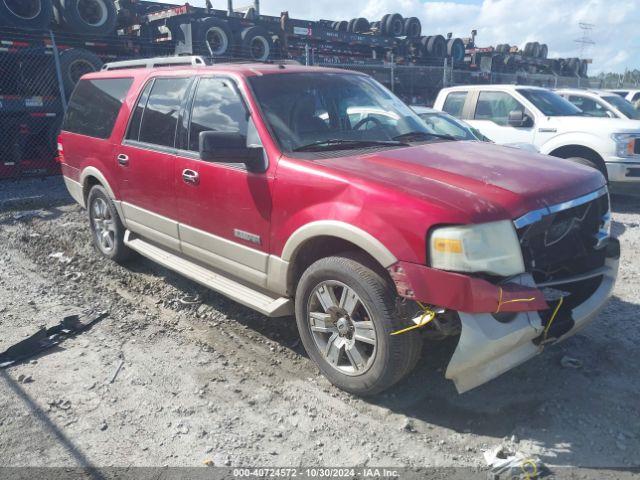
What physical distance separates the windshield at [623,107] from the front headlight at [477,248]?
9127 millimetres

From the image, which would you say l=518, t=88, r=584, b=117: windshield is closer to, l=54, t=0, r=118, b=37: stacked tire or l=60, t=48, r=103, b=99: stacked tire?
l=60, t=48, r=103, b=99: stacked tire

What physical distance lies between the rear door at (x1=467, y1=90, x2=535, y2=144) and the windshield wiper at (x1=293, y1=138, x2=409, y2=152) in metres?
5.45

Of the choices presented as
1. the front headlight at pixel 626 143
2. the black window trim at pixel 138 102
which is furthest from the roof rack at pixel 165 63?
the front headlight at pixel 626 143

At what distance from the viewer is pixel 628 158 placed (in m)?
7.47

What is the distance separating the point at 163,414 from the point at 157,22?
11.2m

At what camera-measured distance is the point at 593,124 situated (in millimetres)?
7773

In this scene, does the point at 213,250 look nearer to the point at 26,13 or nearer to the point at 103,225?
the point at 103,225

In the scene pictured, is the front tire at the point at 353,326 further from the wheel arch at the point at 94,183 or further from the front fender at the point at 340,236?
the wheel arch at the point at 94,183

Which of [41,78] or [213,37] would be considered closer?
[41,78]

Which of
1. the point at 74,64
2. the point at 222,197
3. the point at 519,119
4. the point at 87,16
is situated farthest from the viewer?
the point at 87,16

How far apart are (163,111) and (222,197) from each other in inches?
45.3

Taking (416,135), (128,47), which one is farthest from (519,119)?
(128,47)

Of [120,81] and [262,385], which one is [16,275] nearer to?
[120,81]

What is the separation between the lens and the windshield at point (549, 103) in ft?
27.5
